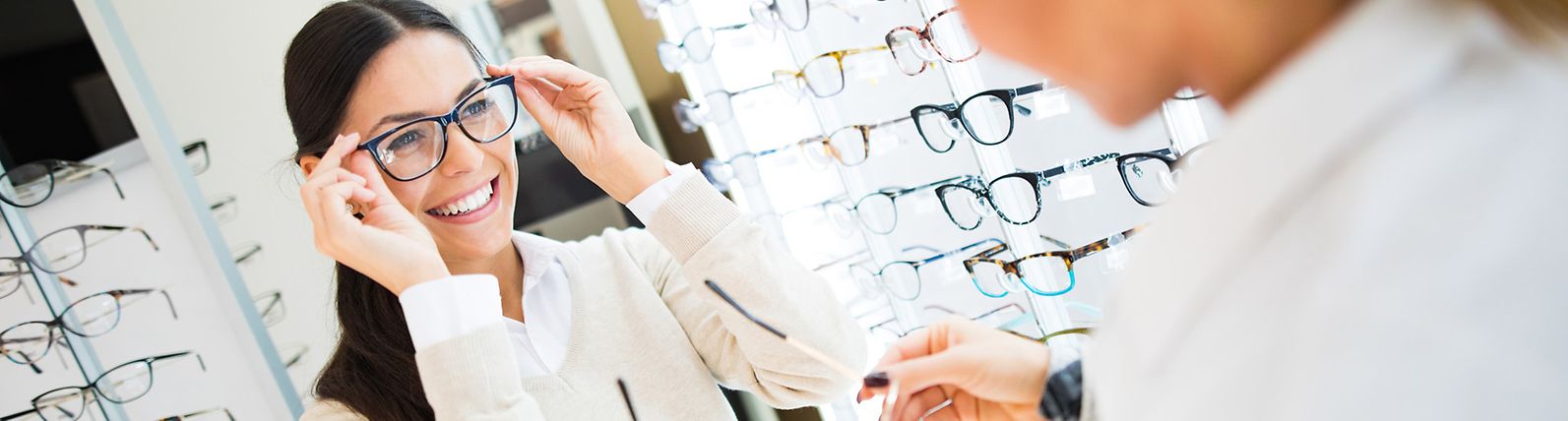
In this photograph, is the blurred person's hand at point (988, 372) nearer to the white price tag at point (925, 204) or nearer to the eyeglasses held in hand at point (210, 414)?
the white price tag at point (925, 204)

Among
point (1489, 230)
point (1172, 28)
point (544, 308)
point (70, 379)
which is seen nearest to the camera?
point (1489, 230)

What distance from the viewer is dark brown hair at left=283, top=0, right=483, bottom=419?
1202 millimetres

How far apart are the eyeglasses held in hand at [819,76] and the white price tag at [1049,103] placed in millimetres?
281

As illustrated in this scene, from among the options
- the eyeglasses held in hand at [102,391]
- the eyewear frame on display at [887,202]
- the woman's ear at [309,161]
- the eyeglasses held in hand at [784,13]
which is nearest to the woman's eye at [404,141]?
the woman's ear at [309,161]

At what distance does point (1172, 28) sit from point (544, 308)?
40.6 inches

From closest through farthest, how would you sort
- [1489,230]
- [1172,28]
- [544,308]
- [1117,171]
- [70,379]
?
[1489,230]
[1172,28]
[1117,171]
[544,308]
[70,379]

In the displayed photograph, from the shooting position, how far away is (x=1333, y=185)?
1.37ft

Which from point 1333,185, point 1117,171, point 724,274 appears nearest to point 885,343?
point 724,274

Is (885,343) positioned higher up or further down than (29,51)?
further down

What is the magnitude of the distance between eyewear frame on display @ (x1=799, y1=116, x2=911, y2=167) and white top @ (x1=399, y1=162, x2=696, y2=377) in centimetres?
29

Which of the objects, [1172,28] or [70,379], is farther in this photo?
[70,379]

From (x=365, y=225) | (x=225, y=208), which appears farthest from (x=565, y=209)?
(x=365, y=225)

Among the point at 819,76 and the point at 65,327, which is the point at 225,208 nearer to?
the point at 65,327

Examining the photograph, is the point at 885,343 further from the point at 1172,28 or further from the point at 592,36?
the point at 1172,28
